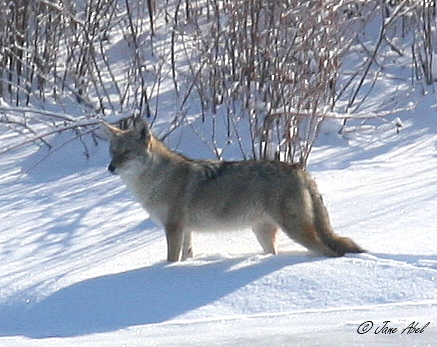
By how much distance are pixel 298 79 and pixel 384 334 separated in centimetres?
403

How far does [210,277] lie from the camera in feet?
24.7

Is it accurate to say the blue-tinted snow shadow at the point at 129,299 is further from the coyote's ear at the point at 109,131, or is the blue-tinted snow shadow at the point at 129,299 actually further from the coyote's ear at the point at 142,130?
the coyote's ear at the point at 109,131

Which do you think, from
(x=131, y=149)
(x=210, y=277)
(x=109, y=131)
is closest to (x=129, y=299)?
(x=210, y=277)

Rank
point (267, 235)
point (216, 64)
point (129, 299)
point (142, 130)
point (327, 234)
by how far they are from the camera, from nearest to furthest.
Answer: point (129, 299) → point (327, 234) → point (267, 235) → point (142, 130) → point (216, 64)

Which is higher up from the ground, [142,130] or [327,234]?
[142,130]

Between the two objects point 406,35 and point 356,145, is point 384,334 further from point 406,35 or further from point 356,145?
point 406,35

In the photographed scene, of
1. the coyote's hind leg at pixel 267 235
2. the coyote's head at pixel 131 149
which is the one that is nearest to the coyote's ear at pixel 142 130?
the coyote's head at pixel 131 149

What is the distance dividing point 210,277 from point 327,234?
0.97 meters

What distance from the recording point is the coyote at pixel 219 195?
7.84 meters

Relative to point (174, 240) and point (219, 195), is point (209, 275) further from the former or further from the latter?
point (219, 195)

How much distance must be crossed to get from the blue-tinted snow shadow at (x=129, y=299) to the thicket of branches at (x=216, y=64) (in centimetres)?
234

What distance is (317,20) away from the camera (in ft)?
32.8

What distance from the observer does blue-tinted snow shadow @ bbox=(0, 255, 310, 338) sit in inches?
274

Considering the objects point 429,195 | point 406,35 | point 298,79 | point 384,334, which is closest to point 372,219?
point 429,195
